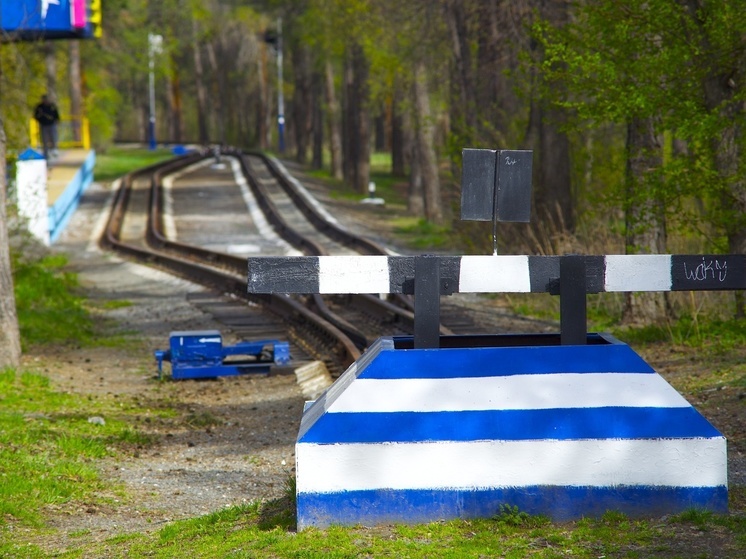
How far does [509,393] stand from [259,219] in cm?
2447

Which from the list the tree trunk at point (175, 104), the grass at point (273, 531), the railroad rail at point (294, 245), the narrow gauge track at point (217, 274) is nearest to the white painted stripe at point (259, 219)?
the railroad rail at point (294, 245)

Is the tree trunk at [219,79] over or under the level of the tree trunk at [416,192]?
over

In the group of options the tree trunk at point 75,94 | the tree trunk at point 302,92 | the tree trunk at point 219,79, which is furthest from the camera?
the tree trunk at point 219,79

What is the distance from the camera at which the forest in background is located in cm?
1006

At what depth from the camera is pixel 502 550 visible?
4.59 metres

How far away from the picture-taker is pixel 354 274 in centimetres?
523

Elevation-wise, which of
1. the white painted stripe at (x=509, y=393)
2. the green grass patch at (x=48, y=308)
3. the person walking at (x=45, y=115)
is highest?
the person walking at (x=45, y=115)

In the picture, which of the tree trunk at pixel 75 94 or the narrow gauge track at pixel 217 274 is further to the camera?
the tree trunk at pixel 75 94

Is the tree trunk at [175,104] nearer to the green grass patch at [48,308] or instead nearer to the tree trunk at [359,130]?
the tree trunk at [359,130]

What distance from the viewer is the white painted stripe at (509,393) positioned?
16.3 ft

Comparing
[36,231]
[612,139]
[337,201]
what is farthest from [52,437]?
[337,201]

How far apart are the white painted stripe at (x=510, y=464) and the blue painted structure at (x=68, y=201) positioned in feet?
74.7

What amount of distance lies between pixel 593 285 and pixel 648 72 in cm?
545

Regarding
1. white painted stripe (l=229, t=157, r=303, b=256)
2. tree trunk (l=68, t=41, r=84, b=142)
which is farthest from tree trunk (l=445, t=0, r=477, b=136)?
tree trunk (l=68, t=41, r=84, b=142)
